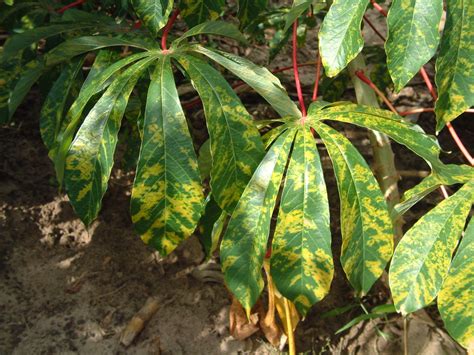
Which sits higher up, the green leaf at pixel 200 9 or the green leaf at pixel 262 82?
the green leaf at pixel 200 9

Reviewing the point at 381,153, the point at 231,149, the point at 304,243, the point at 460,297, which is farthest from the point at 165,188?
the point at 381,153

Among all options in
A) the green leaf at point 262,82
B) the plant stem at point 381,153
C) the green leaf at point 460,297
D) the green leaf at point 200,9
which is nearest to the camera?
the green leaf at point 460,297

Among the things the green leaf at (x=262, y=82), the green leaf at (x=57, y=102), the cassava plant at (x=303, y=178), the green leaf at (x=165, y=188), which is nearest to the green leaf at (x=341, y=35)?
the cassava plant at (x=303, y=178)

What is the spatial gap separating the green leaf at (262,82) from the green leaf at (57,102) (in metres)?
0.28

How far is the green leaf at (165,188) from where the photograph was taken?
900 mm

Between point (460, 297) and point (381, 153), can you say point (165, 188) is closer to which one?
point (460, 297)

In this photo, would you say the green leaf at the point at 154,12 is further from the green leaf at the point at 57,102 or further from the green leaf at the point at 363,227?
the green leaf at the point at 363,227

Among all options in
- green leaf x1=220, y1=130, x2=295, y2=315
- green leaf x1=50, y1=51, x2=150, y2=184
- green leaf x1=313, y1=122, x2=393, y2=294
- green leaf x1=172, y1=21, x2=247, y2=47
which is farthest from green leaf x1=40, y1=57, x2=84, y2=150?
green leaf x1=313, y1=122, x2=393, y2=294

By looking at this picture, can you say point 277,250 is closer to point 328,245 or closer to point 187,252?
point 328,245

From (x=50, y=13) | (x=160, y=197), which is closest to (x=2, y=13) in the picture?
(x=50, y=13)

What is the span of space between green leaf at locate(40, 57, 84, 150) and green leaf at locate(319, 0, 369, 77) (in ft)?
1.66

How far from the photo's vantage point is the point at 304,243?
2.95ft

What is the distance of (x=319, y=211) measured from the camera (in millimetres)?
901

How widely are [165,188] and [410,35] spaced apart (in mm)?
448
